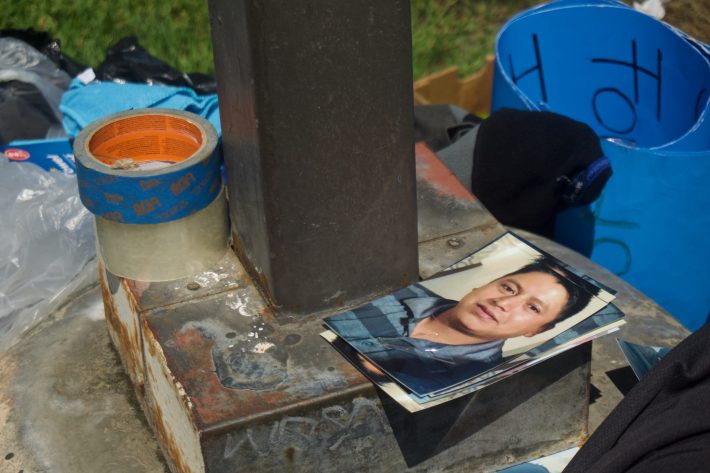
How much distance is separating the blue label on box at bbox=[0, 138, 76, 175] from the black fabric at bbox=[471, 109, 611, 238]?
134cm

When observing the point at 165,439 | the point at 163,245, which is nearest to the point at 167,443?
Result: the point at 165,439

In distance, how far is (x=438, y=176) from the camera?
249 centimetres

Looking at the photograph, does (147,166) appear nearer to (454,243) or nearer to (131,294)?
(131,294)

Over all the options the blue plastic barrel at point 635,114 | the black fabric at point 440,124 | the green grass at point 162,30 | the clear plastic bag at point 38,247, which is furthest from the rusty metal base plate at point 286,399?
the green grass at point 162,30

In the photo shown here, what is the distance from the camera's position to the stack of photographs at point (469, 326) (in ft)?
5.89

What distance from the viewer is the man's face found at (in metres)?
1.92

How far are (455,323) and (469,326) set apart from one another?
0.03m

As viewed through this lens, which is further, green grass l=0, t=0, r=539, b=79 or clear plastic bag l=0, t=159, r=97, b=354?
green grass l=0, t=0, r=539, b=79

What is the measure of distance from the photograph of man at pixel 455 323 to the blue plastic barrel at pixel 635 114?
847 mm

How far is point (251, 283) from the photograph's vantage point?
206 cm

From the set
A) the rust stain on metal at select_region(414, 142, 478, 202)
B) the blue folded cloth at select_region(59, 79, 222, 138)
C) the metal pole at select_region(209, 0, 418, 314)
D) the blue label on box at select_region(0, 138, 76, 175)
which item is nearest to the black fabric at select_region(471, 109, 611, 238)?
the rust stain on metal at select_region(414, 142, 478, 202)

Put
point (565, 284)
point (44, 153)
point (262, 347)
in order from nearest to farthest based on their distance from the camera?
point (262, 347), point (565, 284), point (44, 153)

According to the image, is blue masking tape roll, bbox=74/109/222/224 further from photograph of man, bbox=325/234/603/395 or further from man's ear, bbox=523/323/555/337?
man's ear, bbox=523/323/555/337

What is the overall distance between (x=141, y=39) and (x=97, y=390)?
8.03 feet
